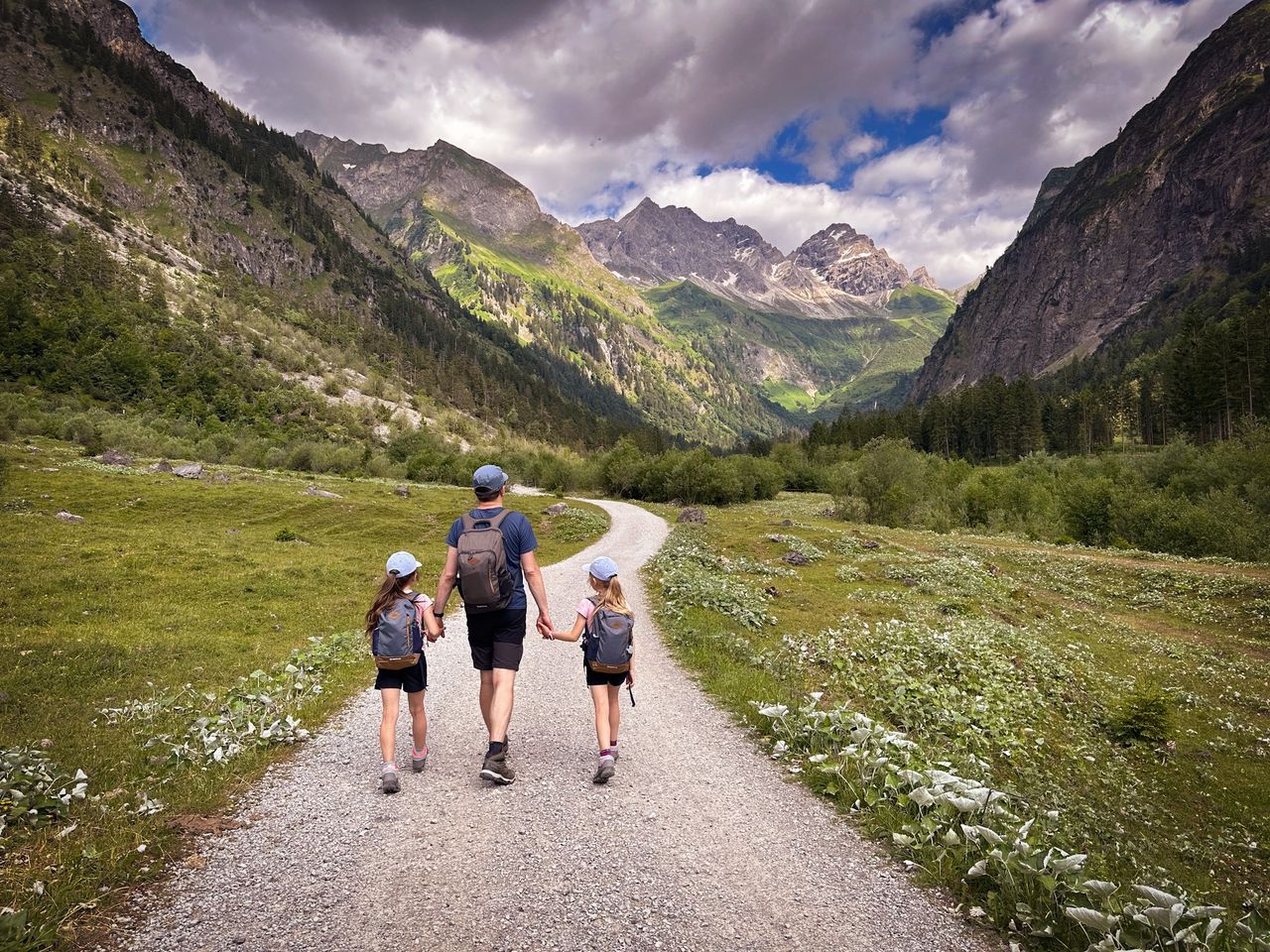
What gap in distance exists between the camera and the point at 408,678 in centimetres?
841

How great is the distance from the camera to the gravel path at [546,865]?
5.14 meters

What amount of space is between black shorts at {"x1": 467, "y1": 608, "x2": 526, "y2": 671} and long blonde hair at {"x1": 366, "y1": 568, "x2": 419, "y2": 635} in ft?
4.05

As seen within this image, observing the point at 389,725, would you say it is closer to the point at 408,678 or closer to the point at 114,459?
the point at 408,678

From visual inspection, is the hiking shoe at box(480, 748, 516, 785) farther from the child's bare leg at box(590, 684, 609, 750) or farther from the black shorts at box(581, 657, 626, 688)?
the black shorts at box(581, 657, 626, 688)

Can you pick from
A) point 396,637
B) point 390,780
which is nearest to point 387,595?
point 396,637

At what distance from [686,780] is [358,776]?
4.99m

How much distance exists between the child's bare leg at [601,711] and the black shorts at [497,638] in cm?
130

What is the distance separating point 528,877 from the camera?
5930mm

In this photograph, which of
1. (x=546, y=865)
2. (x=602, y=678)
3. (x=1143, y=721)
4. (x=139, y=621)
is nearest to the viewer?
(x=546, y=865)

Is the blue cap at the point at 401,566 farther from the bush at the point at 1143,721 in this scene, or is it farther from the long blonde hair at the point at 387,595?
the bush at the point at 1143,721

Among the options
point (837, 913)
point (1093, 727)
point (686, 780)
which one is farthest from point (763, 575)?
point (837, 913)

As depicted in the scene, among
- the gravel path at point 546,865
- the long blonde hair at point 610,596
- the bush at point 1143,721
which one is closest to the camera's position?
the gravel path at point 546,865

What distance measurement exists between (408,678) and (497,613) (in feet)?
5.70

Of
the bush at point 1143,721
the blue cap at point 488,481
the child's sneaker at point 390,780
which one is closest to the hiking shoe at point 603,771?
the child's sneaker at point 390,780
